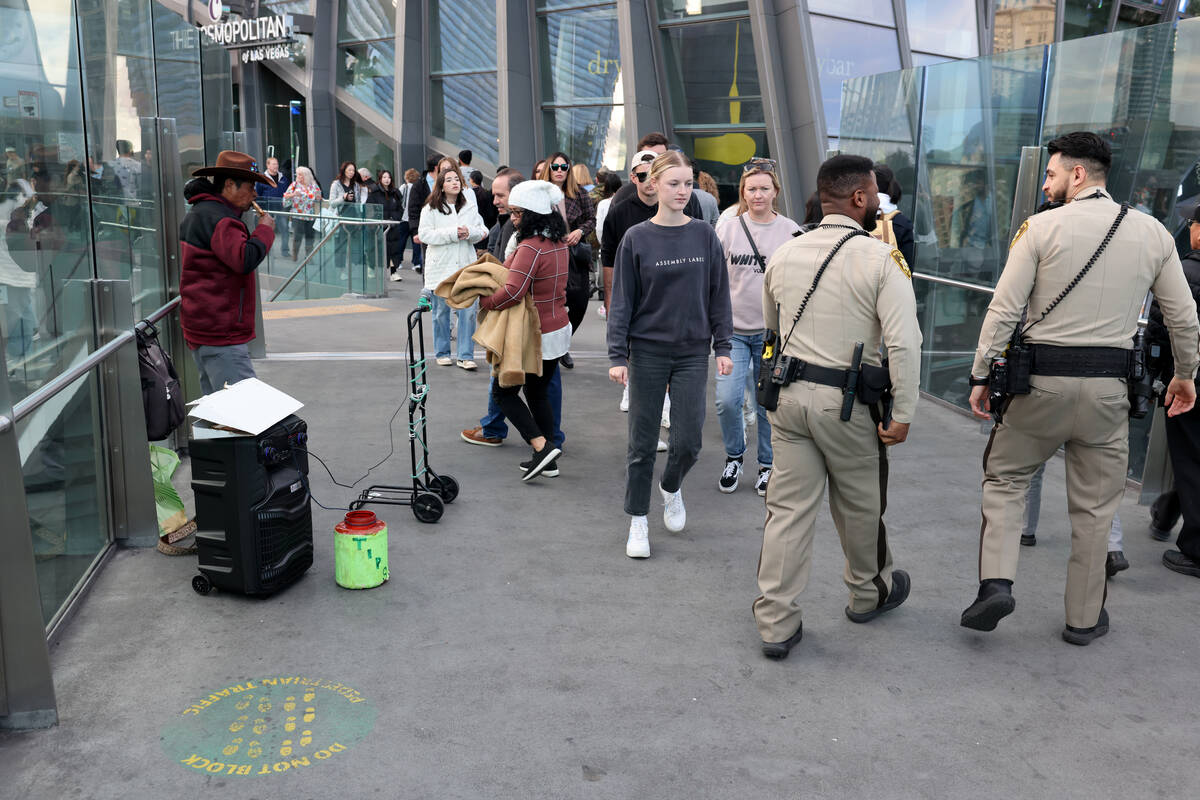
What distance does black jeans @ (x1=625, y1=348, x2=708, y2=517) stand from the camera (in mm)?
5234

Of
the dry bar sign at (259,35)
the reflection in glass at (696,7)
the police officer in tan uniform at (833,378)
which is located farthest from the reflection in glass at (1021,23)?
the police officer in tan uniform at (833,378)

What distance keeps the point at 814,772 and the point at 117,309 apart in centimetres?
375

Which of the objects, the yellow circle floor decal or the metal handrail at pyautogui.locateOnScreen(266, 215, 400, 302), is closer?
the yellow circle floor decal

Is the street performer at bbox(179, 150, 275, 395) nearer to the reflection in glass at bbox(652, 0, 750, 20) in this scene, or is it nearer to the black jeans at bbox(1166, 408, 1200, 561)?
the black jeans at bbox(1166, 408, 1200, 561)

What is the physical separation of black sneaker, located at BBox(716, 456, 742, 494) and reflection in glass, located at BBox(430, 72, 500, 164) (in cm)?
1688

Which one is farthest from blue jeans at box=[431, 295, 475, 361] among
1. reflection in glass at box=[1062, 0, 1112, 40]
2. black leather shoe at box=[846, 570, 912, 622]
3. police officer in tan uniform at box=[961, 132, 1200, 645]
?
reflection in glass at box=[1062, 0, 1112, 40]

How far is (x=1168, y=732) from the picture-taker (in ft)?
12.3

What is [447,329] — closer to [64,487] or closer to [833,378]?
[64,487]

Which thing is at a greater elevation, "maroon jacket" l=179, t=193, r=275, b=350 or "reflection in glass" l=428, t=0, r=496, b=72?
"reflection in glass" l=428, t=0, r=496, b=72

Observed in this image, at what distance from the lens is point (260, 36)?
88.5ft

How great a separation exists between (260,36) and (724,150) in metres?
14.3

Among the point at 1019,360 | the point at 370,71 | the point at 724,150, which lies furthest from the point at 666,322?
the point at 370,71

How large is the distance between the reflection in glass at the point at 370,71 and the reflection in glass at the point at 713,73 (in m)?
7.98

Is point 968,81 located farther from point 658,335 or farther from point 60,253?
point 60,253
